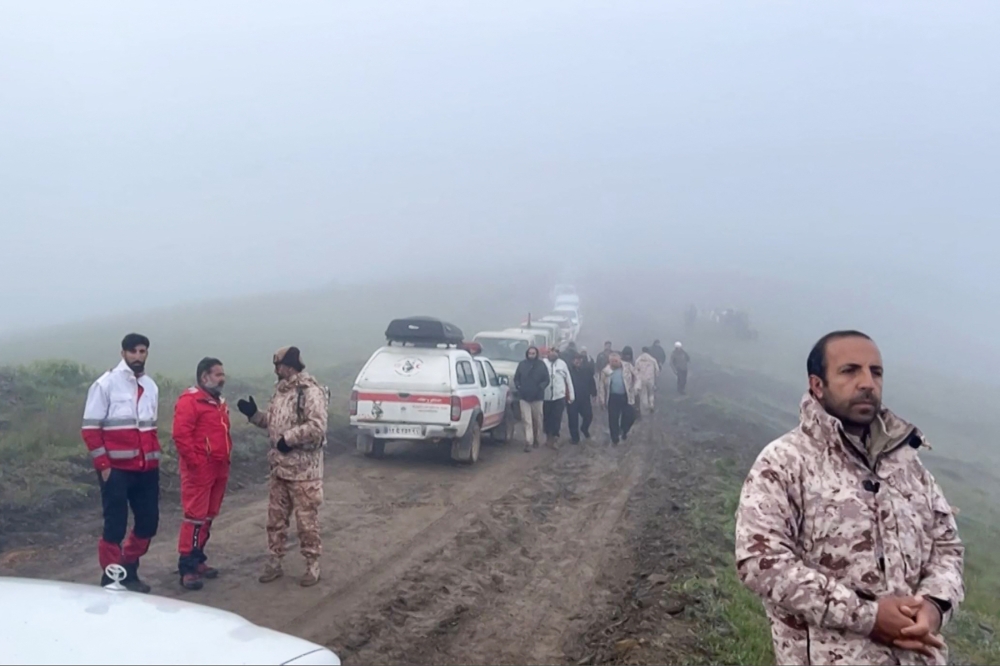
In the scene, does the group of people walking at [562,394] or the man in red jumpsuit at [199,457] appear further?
the group of people walking at [562,394]

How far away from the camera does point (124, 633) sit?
297cm

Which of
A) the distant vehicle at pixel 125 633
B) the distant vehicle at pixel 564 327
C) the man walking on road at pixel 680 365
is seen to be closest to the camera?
the distant vehicle at pixel 125 633

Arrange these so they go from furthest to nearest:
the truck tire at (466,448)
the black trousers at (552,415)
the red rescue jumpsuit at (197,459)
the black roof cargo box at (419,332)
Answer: the black trousers at (552,415) → the black roof cargo box at (419,332) → the truck tire at (466,448) → the red rescue jumpsuit at (197,459)

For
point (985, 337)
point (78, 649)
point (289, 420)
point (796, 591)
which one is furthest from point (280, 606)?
point (985, 337)

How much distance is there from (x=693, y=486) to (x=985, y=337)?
74.2 m

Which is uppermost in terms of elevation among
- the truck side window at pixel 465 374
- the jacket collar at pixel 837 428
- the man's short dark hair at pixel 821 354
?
the man's short dark hair at pixel 821 354

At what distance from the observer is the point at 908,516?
2.90 m

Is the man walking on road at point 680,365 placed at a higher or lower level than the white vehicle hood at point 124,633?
lower

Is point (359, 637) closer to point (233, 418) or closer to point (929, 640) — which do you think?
point (929, 640)

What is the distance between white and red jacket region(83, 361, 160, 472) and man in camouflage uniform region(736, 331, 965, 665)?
531 centimetres

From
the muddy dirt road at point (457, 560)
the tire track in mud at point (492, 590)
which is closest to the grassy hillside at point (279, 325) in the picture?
the muddy dirt road at point (457, 560)

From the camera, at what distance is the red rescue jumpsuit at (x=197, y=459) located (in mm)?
7172

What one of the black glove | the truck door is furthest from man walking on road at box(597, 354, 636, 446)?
the black glove

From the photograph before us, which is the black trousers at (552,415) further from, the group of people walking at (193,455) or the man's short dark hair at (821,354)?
the man's short dark hair at (821,354)
